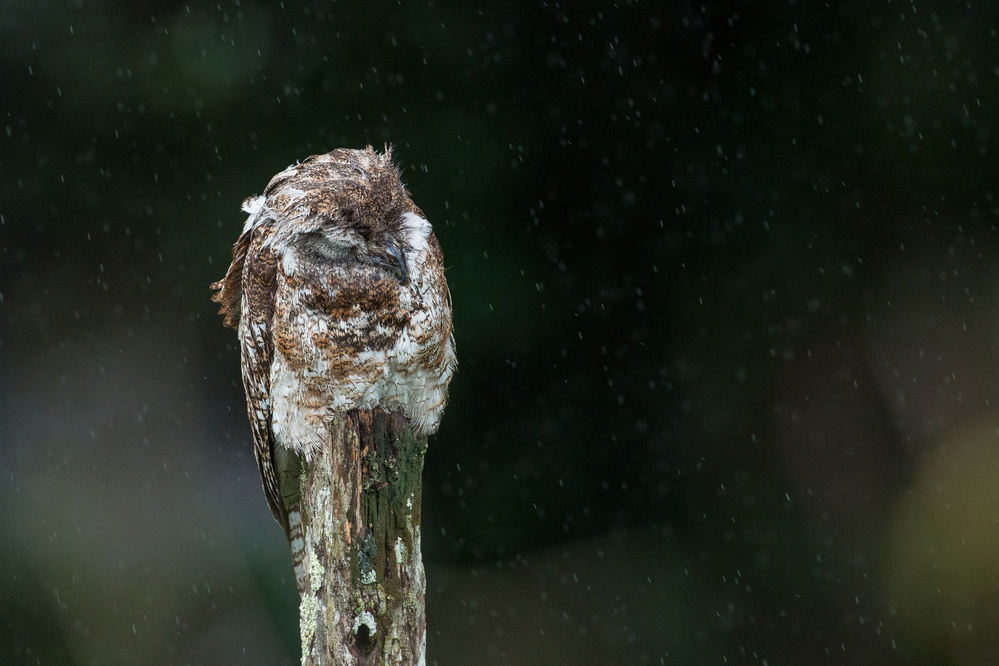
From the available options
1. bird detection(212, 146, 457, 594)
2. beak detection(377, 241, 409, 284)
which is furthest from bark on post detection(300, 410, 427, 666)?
beak detection(377, 241, 409, 284)

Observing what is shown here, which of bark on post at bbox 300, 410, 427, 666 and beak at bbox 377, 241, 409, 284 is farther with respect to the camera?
beak at bbox 377, 241, 409, 284

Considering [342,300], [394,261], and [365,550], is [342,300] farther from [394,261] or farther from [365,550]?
[365,550]

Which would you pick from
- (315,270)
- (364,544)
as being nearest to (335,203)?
(315,270)

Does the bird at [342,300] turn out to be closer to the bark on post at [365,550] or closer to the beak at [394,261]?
the beak at [394,261]

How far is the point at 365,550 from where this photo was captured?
1.74 meters

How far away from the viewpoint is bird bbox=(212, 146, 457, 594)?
2.10 meters

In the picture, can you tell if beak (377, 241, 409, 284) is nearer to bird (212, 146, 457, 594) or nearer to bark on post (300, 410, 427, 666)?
bird (212, 146, 457, 594)

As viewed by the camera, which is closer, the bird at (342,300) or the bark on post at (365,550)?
the bark on post at (365,550)

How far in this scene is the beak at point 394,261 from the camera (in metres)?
2.10

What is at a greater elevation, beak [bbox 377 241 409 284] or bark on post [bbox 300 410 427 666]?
beak [bbox 377 241 409 284]

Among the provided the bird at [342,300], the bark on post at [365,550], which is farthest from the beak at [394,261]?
the bark on post at [365,550]

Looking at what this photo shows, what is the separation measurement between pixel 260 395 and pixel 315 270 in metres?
0.51

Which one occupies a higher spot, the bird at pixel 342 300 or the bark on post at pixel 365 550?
the bird at pixel 342 300

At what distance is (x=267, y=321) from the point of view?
232 cm
